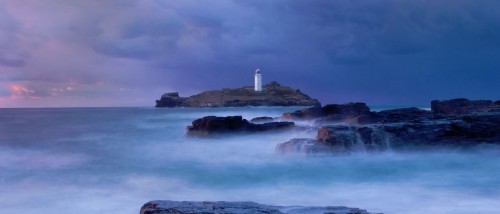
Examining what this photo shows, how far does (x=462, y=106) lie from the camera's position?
2202cm

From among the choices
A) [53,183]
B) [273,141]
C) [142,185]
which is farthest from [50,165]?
[273,141]

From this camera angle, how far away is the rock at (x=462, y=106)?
21062 millimetres

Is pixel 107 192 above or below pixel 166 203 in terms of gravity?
below

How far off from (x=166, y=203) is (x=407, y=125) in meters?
12.4

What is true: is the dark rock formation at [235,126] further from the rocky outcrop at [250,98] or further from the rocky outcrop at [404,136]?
the rocky outcrop at [250,98]

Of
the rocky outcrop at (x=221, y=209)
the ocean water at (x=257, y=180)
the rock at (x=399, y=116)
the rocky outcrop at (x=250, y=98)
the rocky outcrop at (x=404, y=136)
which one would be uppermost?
the rocky outcrop at (x=250, y=98)

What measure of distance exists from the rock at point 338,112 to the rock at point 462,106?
3.48 meters

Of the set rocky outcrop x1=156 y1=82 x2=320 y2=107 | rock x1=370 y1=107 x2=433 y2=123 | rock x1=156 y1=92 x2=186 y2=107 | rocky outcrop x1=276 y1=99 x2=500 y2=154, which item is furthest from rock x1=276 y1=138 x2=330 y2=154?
rock x1=156 y1=92 x2=186 y2=107

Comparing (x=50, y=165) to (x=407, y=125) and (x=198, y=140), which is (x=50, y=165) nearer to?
(x=198, y=140)

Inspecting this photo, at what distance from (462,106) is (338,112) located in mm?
5741

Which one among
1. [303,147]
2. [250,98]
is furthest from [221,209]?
[250,98]

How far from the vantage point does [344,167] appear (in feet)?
42.3

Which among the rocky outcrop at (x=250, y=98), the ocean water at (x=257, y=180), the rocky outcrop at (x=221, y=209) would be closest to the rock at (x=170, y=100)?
the rocky outcrop at (x=250, y=98)

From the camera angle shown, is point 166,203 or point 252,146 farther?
point 252,146
